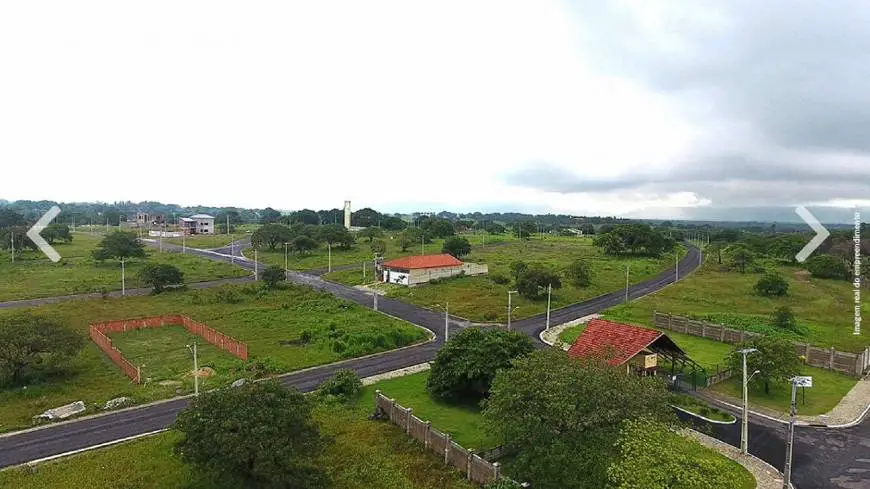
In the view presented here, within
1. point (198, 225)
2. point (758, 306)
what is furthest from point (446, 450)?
point (198, 225)

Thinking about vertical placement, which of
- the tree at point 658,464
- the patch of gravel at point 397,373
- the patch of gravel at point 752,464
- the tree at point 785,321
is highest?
the tree at point 658,464

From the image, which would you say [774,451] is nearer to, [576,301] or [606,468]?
[606,468]

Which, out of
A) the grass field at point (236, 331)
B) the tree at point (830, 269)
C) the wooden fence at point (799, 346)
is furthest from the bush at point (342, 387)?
the tree at point (830, 269)

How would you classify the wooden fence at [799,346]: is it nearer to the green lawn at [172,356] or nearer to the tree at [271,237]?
the green lawn at [172,356]

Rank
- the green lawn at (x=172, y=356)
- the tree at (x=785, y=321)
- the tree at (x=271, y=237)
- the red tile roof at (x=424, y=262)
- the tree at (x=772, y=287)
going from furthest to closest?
1. the tree at (x=271, y=237)
2. the red tile roof at (x=424, y=262)
3. the tree at (x=772, y=287)
4. the tree at (x=785, y=321)
5. the green lawn at (x=172, y=356)

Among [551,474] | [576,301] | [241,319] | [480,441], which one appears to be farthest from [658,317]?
[241,319]

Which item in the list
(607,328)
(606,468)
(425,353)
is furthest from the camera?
(425,353)

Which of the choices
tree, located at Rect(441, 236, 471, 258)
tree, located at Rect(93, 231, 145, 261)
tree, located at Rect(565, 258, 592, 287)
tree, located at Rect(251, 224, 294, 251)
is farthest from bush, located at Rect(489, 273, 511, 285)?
tree, located at Rect(93, 231, 145, 261)
